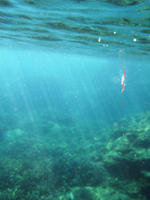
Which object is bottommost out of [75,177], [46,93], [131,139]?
[75,177]

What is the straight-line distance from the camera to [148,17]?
9602 millimetres

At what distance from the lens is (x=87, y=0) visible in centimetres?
788

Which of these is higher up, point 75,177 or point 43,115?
point 43,115

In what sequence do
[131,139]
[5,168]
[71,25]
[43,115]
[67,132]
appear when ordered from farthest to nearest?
[43,115] < [67,132] < [131,139] < [71,25] < [5,168]

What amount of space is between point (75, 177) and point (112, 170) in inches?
109

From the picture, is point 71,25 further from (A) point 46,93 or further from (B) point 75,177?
(A) point 46,93

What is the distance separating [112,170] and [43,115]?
22.7 m

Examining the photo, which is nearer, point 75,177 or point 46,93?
point 75,177

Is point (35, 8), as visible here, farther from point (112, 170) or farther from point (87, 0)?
point (112, 170)

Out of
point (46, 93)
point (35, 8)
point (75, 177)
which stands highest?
point (35, 8)

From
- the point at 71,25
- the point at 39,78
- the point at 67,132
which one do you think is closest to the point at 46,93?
the point at 39,78

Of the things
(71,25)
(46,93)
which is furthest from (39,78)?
(71,25)

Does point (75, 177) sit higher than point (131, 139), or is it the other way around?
point (131, 139)

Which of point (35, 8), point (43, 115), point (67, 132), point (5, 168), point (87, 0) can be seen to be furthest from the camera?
point (43, 115)
